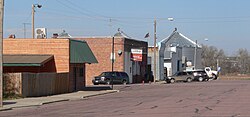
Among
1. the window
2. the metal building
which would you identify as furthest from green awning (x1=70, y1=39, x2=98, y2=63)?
the metal building

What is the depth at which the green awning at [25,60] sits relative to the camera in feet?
127

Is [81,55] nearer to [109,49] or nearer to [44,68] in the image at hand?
[44,68]

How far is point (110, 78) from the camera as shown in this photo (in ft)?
193

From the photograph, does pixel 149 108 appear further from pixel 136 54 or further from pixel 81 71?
pixel 136 54

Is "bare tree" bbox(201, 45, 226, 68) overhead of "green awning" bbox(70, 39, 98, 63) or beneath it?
overhead

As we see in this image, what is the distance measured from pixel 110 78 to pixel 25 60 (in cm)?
1997

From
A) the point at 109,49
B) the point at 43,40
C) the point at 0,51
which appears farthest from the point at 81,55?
the point at 109,49

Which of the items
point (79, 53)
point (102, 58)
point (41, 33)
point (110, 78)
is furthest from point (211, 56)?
point (79, 53)

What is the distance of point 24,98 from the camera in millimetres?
33188

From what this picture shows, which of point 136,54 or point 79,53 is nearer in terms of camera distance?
point 79,53

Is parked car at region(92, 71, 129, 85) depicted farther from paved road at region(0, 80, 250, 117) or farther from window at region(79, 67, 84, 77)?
paved road at region(0, 80, 250, 117)

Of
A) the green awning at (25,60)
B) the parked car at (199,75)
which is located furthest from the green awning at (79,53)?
the parked car at (199,75)

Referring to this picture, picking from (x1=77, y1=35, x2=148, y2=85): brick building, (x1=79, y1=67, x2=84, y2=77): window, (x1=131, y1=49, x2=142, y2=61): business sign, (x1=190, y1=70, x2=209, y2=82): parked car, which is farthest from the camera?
(x1=190, y1=70, x2=209, y2=82): parked car

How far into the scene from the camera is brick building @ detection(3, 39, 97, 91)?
1597 inches
